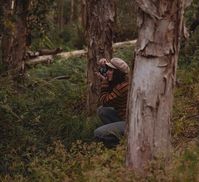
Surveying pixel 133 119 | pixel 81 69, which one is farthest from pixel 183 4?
pixel 81 69

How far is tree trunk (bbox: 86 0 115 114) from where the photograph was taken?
34.0ft

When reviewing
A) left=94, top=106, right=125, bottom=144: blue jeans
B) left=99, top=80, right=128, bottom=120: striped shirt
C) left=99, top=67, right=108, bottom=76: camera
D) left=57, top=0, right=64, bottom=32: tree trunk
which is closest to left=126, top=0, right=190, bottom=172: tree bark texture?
left=94, top=106, right=125, bottom=144: blue jeans

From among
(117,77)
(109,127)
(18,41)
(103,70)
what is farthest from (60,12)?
(109,127)

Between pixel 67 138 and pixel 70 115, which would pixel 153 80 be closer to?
pixel 67 138

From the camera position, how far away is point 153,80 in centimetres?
623

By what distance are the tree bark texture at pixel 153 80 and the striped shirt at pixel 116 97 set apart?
236 centimetres

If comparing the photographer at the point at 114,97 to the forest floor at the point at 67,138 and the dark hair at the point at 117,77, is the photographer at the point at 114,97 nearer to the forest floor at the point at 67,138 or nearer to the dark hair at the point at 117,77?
the dark hair at the point at 117,77

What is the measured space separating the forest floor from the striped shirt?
69 cm

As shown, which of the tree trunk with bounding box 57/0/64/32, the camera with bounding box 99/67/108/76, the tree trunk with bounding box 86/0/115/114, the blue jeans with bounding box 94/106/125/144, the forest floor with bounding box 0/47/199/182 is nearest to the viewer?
the forest floor with bounding box 0/47/199/182

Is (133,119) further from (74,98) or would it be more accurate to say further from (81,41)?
(81,41)

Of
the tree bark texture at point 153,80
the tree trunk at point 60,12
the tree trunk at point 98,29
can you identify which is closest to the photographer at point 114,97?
the tree trunk at point 98,29

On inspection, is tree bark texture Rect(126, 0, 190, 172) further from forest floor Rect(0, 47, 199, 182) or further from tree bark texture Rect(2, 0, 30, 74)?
tree bark texture Rect(2, 0, 30, 74)

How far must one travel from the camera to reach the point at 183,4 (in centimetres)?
611

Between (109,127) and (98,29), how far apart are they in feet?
7.22
